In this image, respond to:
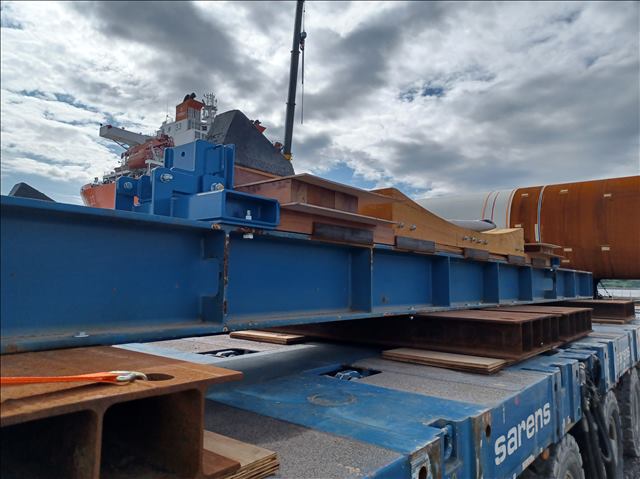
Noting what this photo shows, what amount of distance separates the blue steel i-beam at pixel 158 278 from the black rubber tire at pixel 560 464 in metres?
1.36

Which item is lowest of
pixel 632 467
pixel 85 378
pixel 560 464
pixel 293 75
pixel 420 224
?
pixel 632 467

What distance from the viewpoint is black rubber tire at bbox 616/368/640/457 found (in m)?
5.02

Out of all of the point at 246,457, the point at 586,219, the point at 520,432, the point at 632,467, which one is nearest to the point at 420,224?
the point at 520,432

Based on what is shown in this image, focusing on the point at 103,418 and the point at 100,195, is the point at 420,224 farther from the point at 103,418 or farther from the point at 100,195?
the point at 103,418

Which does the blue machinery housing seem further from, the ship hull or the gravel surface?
the gravel surface

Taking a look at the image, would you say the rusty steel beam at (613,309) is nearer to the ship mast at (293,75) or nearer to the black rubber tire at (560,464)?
the black rubber tire at (560,464)

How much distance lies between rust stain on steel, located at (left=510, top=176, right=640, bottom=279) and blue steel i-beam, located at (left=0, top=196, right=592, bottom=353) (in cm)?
792

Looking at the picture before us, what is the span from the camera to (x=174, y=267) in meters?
2.13

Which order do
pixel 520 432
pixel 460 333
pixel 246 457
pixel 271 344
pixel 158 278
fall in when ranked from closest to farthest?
pixel 246 457
pixel 158 278
pixel 520 432
pixel 460 333
pixel 271 344

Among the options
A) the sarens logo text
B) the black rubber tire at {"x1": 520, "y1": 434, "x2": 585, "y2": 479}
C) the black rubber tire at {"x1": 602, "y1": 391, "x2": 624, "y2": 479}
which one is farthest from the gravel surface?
the sarens logo text

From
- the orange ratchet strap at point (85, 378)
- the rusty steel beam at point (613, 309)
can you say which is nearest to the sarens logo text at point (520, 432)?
the orange ratchet strap at point (85, 378)

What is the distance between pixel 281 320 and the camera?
2.55 m

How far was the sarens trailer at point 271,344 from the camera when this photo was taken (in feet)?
4.20

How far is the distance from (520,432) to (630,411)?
4001 millimetres
